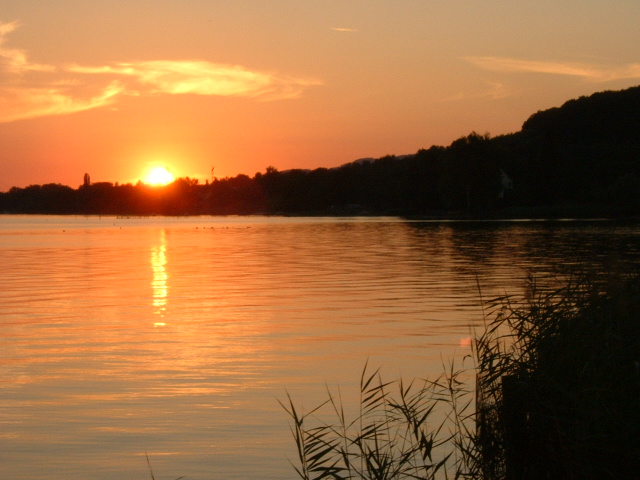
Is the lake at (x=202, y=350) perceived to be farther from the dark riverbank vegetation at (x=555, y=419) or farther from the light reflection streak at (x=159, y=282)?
the dark riverbank vegetation at (x=555, y=419)

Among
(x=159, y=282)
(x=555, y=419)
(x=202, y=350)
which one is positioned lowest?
(x=202, y=350)

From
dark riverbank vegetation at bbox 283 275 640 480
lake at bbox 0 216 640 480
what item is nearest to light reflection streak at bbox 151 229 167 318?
lake at bbox 0 216 640 480

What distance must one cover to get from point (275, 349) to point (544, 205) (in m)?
110

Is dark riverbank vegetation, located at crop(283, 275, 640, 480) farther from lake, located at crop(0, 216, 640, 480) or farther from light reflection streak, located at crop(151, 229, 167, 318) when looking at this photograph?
light reflection streak, located at crop(151, 229, 167, 318)

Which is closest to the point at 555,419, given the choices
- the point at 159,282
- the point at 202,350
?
the point at 202,350

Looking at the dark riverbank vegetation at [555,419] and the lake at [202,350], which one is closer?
the dark riverbank vegetation at [555,419]

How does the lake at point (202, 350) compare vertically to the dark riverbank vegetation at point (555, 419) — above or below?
below

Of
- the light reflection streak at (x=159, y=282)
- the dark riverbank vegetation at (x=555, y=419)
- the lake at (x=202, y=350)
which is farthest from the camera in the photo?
the light reflection streak at (x=159, y=282)

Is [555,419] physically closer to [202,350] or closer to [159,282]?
[202,350]

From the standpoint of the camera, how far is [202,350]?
17.1 m

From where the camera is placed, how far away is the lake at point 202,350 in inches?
416

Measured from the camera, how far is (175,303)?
25328 millimetres

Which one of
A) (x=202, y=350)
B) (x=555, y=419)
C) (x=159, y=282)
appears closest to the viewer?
(x=555, y=419)

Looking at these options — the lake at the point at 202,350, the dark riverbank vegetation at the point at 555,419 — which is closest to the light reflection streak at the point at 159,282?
the lake at the point at 202,350
